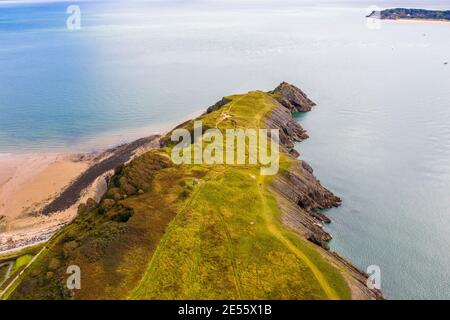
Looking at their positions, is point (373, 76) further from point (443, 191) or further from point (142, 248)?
point (142, 248)

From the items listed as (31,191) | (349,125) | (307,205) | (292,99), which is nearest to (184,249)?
(307,205)

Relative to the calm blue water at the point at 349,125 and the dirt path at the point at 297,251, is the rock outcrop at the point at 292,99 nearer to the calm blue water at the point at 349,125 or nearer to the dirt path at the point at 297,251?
the calm blue water at the point at 349,125

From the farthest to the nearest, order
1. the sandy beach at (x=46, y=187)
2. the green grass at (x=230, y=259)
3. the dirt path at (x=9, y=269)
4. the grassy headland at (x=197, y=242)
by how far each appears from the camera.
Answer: the sandy beach at (x=46, y=187), the dirt path at (x=9, y=269), the grassy headland at (x=197, y=242), the green grass at (x=230, y=259)

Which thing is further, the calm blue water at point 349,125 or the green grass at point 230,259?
the calm blue water at point 349,125

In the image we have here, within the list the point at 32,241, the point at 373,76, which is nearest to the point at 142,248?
the point at 32,241

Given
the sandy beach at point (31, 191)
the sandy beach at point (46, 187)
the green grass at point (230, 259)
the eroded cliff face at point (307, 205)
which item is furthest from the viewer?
the sandy beach at point (46, 187)

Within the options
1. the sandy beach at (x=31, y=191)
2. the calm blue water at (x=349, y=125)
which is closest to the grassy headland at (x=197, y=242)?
the calm blue water at (x=349, y=125)

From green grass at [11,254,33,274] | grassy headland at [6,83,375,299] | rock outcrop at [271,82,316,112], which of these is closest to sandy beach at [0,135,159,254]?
green grass at [11,254,33,274]

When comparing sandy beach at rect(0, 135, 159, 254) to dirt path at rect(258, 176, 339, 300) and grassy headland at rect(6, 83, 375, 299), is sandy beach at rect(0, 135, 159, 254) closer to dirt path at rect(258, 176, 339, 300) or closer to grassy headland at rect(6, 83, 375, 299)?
grassy headland at rect(6, 83, 375, 299)

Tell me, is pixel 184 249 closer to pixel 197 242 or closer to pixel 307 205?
pixel 197 242
